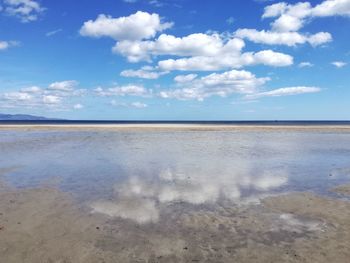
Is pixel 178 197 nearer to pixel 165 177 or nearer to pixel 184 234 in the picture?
pixel 184 234

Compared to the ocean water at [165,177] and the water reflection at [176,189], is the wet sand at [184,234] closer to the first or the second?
the water reflection at [176,189]

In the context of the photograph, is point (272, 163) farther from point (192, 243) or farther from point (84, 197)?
point (192, 243)

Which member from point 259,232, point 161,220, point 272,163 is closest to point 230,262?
point 259,232

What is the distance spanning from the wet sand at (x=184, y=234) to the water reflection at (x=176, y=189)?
2.21 ft

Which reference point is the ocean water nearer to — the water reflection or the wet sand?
the water reflection

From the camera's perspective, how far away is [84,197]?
1355 cm

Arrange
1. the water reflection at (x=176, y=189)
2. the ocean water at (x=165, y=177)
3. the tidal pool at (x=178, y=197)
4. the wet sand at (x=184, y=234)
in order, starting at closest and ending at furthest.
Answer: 1. the wet sand at (x=184, y=234)
2. the tidal pool at (x=178, y=197)
3. the water reflection at (x=176, y=189)
4. the ocean water at (x=165, y=177)

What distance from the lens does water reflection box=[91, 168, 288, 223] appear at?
11812mm

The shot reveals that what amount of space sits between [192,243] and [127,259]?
5.71ft

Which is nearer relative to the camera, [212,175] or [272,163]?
[212,175]

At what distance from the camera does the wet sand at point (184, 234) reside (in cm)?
822

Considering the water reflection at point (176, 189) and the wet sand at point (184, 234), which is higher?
the water reflection at point (176, 189)

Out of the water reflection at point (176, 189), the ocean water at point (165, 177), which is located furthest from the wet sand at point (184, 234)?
the ocean water at point (165, 177)

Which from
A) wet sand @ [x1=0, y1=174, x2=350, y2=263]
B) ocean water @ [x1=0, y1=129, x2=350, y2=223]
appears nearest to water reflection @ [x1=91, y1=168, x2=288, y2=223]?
ocean water @ [x1=0, y1=129, x2=350, y2=223]
